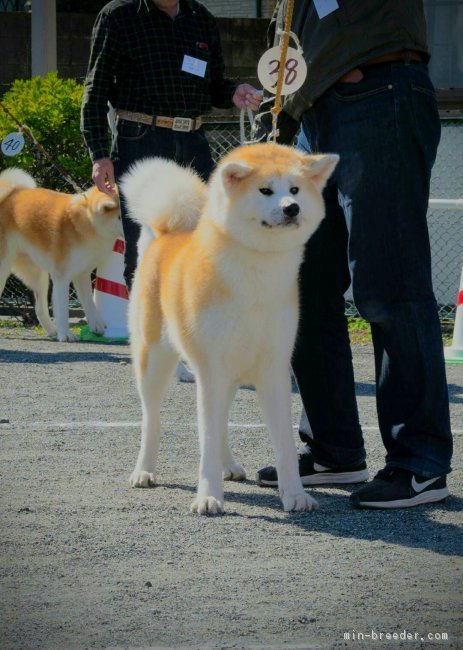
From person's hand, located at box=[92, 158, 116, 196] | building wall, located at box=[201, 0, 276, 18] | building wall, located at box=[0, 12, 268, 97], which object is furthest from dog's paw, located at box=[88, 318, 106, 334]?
building wall, located at box=[201, 0, 276, 18]

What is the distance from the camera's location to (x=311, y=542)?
3.66 m

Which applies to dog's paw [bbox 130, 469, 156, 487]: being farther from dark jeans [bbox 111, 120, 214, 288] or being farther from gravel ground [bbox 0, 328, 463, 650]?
dark jeans [bbox 111, 120, 214, 288]

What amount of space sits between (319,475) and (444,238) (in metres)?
6.04

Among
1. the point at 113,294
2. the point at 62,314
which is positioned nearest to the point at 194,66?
the point at 62,314

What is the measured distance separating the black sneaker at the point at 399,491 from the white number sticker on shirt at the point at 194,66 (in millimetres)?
3139

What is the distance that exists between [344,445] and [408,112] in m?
1.27

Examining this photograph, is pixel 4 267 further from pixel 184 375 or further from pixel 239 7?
pixel 239 7

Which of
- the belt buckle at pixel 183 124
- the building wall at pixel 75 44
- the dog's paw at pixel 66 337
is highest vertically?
the building wall at pixel 75 44

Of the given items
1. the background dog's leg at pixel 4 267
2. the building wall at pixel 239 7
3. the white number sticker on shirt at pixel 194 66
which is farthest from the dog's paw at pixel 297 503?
the building wall at pixel 239 7

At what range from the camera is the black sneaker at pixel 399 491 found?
4.05 metres

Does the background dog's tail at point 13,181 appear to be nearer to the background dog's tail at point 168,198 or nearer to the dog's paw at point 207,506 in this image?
the background dog's tail at point 168,198

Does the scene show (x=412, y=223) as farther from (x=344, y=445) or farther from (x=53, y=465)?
(x=53, y=465)

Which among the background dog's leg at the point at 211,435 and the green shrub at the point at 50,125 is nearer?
the background dog's leg at the point at 211,435

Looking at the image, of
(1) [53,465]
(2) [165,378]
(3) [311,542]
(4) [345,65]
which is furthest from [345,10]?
(1) [53,465]
